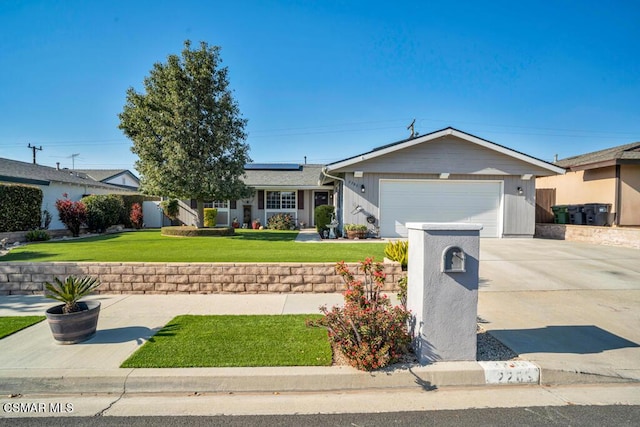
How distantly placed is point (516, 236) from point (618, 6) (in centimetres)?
846

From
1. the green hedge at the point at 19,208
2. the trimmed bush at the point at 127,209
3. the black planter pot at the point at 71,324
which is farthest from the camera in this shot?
the trimmed bush at the point at 127,209

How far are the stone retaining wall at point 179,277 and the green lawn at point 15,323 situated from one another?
49.6 inches

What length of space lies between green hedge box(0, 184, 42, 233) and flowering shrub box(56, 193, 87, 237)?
2.20 feet

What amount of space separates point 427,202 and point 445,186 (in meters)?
1.00

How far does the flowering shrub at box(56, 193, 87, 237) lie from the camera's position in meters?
12.4

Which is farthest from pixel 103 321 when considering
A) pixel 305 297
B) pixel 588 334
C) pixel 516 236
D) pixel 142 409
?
pixel 516 236

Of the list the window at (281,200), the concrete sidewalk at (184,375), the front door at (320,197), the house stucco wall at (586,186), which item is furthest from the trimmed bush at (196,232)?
the house stucco wall at (586,186)

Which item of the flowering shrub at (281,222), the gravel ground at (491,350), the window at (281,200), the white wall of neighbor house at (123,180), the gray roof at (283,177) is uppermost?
the white wall of neighbor house at (123,180)

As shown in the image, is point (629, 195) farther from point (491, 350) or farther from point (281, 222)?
point (281, 222)

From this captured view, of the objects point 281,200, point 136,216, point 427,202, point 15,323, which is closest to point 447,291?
point 15,323

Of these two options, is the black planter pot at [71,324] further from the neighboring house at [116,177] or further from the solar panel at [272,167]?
the neighboring house at [116,177]

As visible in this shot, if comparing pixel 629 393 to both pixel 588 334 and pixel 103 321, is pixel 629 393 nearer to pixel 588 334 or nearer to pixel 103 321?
pixel 588 334

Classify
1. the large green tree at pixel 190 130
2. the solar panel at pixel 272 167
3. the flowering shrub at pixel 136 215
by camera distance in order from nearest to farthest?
the large green tree at pixel 190 130 → the flowering shrub at pixel 136 215 → the solar panel at pixel 272 167

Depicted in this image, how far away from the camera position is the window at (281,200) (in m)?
17.8
